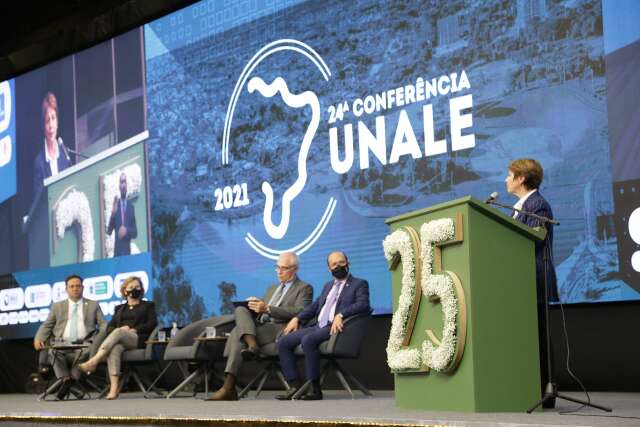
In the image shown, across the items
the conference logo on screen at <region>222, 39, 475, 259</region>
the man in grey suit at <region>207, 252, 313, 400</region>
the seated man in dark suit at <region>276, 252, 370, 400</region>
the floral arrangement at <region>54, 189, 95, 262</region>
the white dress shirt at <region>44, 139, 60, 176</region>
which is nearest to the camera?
the seated man in dark suit at <region>276, 252, 370, 400</region>

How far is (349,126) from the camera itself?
748 centimetres

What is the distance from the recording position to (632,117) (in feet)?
19.4

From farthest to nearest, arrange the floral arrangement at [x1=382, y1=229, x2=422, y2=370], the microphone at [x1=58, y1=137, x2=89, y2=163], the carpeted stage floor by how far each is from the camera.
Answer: the microphone at [x1=58, y1=137, x2=89, y2=163], the floral arrangement at [x1=382, y1=229, x2=422, y2=370], the carpeted stage floor

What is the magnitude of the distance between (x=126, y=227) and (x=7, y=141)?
236 centimetres

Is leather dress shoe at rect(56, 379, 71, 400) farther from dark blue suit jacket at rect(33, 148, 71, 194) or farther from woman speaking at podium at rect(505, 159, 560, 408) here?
woman speaking at podium at rect(505, 159, 560, 408)

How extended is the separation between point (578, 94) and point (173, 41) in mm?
4157

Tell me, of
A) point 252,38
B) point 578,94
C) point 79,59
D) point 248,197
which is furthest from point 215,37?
point 578,94

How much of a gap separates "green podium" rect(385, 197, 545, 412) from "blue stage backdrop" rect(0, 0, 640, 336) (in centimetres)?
166

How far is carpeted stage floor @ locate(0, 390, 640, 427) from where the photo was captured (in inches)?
151

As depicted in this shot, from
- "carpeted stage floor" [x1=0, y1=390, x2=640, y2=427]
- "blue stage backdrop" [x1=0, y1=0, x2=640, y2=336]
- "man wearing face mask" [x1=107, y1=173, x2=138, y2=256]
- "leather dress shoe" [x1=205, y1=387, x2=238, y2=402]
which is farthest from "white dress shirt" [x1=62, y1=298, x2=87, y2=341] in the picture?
"leather dress shoe" [x1=205, y1=387, x2=238, y2=402]

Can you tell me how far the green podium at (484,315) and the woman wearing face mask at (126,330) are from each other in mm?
3643

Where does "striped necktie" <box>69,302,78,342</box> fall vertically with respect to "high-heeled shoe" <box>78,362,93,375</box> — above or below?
above

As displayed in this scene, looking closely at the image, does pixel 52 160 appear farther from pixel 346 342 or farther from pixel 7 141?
pixel 346 342

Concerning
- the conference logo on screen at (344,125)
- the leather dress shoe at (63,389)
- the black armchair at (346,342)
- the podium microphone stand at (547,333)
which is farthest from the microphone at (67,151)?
the podium microphone stand at (547,333)
